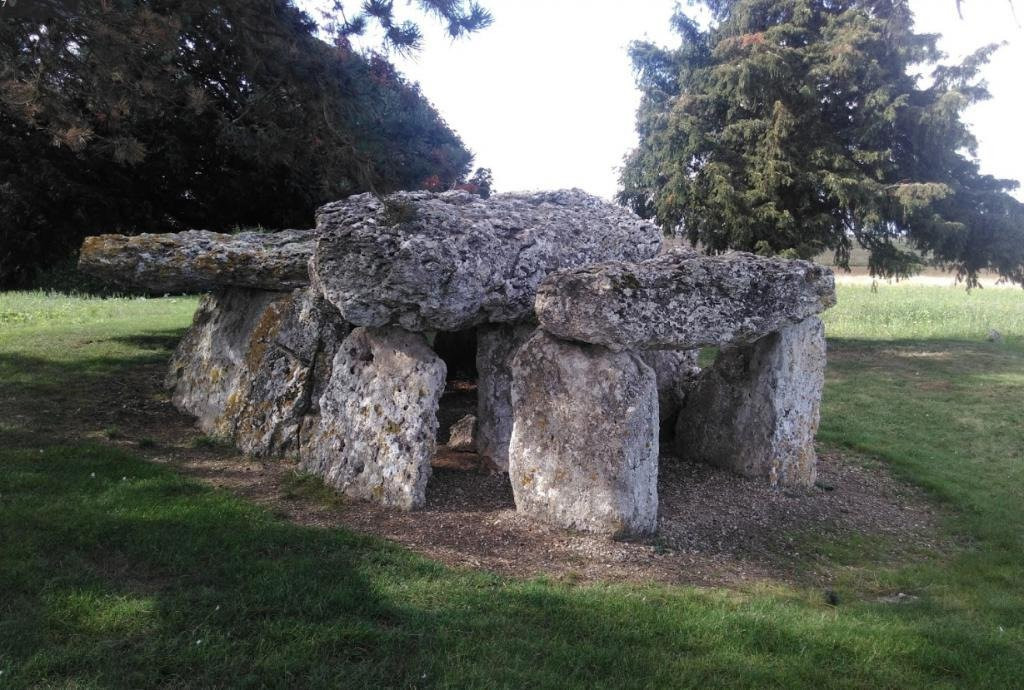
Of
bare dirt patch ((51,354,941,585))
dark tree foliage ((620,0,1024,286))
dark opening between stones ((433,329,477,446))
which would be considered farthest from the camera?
dark tree foliage ((620,0,1024,286))

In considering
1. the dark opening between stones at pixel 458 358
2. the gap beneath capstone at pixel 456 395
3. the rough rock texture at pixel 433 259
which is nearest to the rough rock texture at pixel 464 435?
the gap beneath capstone at pixel 456 395

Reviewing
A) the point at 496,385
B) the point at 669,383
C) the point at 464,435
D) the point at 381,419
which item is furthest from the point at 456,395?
the point at 381,419

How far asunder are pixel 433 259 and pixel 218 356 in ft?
10.9

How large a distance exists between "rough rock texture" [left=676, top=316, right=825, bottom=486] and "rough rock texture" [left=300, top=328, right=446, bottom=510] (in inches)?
101

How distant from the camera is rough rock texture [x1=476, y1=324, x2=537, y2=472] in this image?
7.17 metres

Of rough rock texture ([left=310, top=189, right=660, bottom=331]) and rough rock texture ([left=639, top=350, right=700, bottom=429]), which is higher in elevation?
rough rock texture ([left=310, top=189, right=660, bottom=331])

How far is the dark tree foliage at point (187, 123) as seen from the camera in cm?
687

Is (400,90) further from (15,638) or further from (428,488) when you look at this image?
(15,638)

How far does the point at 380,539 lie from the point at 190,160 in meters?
7.14

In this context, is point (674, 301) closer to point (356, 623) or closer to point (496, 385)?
point (496, 385)

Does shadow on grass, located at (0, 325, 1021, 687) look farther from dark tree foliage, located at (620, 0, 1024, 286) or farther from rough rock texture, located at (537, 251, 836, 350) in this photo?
dark tree foliage, located at (620, 0, 1024, 286)

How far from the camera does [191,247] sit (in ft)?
25.5

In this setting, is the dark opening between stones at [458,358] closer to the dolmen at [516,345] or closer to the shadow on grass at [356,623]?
the dolmen at [516,345]

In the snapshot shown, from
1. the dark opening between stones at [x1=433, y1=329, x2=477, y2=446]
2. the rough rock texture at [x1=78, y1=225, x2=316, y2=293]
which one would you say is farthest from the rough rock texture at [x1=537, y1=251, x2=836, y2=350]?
the dark opening between stones at [x1=433, y1=329, x2=477, y2=446]
